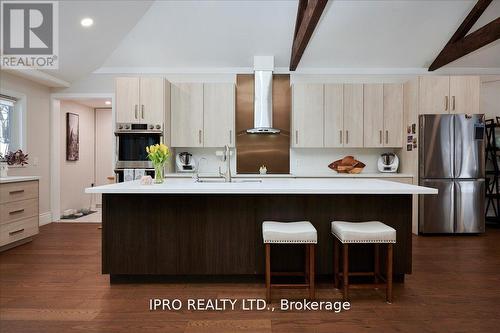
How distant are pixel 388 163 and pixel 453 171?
0.93 metres

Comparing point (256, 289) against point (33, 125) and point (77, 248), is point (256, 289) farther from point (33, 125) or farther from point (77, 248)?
point (33, 125)

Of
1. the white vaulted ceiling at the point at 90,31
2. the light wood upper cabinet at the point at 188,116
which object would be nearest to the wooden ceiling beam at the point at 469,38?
the light wood upper cabinet at the point at 188,116

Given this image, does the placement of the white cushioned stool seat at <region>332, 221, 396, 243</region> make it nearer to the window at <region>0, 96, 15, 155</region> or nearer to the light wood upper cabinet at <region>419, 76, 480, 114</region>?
the light wood upper cabinet at <region>419, 76, 480, 114</region>

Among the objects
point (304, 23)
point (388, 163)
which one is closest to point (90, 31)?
point (304, 23)

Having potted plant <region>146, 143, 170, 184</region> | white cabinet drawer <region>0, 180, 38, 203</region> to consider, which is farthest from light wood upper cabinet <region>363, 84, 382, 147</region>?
white cabinet drawer <region>0, 180, 38, 203</region>

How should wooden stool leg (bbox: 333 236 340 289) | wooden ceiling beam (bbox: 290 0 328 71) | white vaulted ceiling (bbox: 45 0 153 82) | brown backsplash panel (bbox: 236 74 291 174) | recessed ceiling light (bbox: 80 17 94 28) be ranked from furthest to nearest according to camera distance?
brown backsplash panel (bbox: 236 74 291 174) < recessed ceiling light (bbox: 80 17 94 28) < white vaulted ceiling (bbox: 45 0 153 82) < wooden ceiling beam (bbox: 290 0 328 71) < wooden stool leg (bbox: 333 236 340 289)

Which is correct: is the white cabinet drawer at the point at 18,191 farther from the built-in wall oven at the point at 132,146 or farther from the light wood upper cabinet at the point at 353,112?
the light wood upper cabinet at the point at 353,112

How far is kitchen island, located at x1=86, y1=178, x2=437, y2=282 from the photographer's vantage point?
2719mm

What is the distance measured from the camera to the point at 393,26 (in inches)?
181

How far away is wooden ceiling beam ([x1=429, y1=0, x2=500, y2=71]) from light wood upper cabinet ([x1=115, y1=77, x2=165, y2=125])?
4.38 m

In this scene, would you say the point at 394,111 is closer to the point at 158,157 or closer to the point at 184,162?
the point at 184,162

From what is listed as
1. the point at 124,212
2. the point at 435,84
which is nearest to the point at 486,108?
the point at 435,84

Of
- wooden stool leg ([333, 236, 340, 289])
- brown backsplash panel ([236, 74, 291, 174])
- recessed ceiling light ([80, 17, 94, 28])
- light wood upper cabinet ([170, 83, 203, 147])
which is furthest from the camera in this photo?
brown backsplash panel ([236, 74, 291, 174])

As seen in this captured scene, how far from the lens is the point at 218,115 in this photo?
5.08 m
